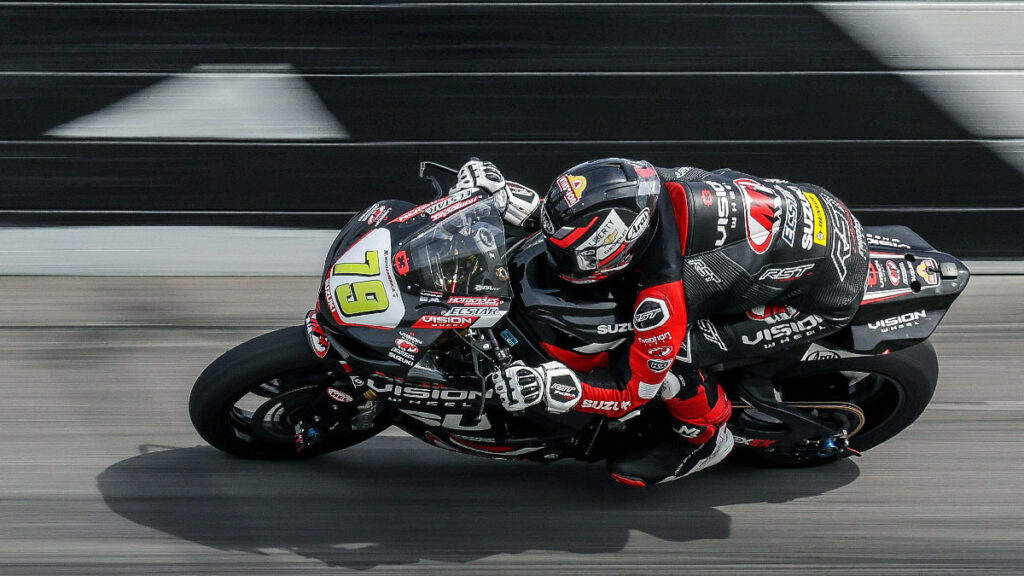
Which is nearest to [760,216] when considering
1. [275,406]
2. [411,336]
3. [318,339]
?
[411,336]

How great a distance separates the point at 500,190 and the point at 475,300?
0.55 metres

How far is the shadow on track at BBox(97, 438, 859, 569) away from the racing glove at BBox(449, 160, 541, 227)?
111cm

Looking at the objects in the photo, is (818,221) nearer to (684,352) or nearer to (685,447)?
(684,352)

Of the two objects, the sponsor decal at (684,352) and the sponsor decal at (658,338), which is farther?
the sponsor decal at (684,352)

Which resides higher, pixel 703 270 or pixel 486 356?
pixel 703 270

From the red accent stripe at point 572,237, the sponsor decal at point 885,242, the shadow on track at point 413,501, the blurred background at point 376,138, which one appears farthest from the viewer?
the blurred background at point 376,138

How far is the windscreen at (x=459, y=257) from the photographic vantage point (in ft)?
11.3

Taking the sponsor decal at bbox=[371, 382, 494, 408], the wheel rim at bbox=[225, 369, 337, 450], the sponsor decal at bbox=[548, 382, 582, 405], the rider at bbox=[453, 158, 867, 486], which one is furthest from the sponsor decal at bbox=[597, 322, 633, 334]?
the wheel rim at bbox=[225, 369, 337, 450]

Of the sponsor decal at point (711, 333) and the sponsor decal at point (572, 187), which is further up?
the sponsor decal at point (572, 187)

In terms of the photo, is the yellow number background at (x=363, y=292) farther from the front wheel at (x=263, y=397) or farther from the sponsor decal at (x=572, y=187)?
the sponsor decal at (x=572, y=187)

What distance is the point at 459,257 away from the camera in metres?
3.47

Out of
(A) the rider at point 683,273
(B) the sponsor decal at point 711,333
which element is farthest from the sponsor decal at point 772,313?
(B) the sponsor decal at point 711,333

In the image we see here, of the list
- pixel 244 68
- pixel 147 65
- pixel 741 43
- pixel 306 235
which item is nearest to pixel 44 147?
pixel 147 65

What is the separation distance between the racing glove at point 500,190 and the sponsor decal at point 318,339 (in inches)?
25.4
